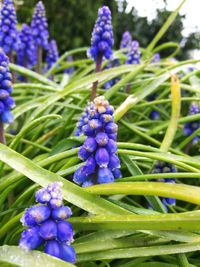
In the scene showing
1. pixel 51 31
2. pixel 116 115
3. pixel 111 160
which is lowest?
pixel 111 160

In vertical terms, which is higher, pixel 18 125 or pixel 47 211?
pixel 18 125

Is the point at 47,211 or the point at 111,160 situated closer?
the point at 47,211

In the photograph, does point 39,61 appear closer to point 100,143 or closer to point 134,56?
point 134,56

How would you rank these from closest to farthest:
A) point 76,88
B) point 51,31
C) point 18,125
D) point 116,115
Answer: point 116,115, point 76,88, point 18,125, point 51,31

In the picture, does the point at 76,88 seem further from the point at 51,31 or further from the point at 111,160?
the point at 51,31

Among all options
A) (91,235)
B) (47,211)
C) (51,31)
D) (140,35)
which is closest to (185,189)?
(91,235)

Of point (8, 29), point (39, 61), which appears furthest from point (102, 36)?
point (39, 61)

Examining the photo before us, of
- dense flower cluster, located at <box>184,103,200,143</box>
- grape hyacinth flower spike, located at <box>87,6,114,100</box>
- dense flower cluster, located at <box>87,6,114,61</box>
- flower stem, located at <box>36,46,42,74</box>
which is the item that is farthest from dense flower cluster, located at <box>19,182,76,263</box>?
flower stem, located at <box>36,46,42,74</box>
